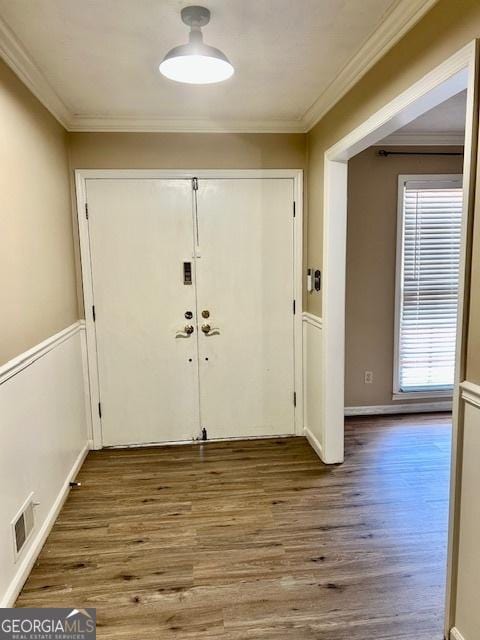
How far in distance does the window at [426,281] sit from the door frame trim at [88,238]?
1.02 m

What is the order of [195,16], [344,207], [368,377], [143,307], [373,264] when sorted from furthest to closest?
[368,377] < [373,264] < [143,307] < [344,207] < [195,16]

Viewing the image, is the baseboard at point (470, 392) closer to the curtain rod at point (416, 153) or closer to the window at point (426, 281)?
the window at point (426, 281)

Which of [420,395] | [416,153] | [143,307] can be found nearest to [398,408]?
[420,395]

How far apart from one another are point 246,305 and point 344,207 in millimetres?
1050

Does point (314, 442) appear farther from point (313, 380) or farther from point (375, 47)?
point (375, 47)

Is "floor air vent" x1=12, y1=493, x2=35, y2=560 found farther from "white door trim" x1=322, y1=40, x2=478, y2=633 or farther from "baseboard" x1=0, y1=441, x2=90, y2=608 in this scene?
"white door trim" x1=322, y1=40, x2=478, y2=633

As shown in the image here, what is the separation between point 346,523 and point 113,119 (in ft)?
9.82

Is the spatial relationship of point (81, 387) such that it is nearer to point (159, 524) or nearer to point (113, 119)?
point (159, 524)

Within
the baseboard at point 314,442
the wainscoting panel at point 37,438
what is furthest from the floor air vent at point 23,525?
the baseboard at point 314,442

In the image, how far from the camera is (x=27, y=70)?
7.24 feet

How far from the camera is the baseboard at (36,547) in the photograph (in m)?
1.85

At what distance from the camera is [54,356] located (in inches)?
103

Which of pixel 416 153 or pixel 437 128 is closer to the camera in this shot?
pixel 437 128

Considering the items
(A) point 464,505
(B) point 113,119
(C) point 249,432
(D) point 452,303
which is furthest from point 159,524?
(D) point 452,303
